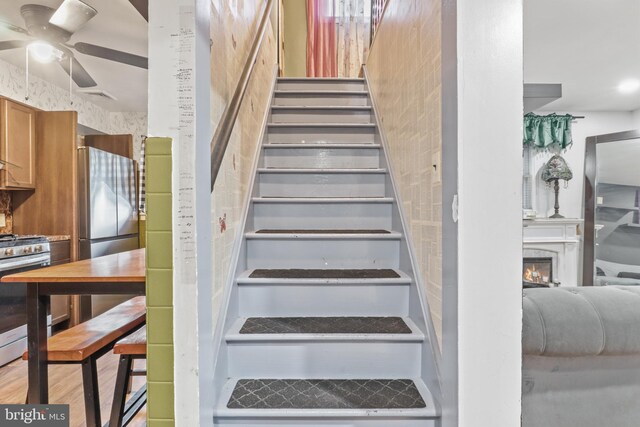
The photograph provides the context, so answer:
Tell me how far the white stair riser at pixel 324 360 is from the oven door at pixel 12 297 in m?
2.33

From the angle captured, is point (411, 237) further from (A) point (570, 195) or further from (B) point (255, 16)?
(A) point (570, 195)

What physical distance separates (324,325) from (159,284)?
31.4 inches

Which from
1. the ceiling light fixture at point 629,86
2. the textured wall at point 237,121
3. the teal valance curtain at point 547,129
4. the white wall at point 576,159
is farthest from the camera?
the white wall at point 576,159

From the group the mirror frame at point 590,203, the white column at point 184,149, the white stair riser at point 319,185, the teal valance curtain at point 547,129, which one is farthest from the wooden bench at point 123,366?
the mirror frame at point 590,203

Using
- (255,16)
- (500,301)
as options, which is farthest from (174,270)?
(255,16)

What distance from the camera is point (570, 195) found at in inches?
190

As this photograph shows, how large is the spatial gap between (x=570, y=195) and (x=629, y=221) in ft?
2.31

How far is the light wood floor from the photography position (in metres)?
2.06

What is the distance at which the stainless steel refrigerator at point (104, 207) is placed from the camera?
3543 mm

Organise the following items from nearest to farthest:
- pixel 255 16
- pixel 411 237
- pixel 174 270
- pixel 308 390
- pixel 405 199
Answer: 1. pixel 174 270
2. pixel 308 390
3. pixel 411 237
4. pixel 405 199
5. pixel 255 16

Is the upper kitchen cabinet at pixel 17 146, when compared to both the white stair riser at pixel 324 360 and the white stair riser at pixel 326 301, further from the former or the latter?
the white stair riser at pixel 324 360

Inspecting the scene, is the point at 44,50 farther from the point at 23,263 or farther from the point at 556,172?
the point at 556,172

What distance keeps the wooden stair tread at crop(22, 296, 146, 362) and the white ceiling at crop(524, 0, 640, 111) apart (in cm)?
318

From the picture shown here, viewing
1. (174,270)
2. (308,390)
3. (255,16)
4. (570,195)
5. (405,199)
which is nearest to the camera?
(174,270)
